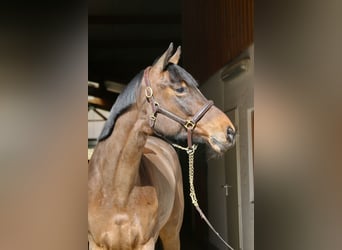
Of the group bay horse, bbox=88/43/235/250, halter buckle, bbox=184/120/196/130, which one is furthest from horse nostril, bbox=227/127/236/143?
halter buckle, bbox=184/120/196/130

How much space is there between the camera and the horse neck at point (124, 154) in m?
1.26

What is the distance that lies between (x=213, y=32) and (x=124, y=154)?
A: 101 centimetres

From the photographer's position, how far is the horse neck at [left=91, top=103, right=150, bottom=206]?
1.26 metres

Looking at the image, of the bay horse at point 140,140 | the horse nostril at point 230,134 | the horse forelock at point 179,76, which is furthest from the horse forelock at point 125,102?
the horse nostril at point 230,134

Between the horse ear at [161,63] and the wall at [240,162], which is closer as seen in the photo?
the horse ear at [161,63]

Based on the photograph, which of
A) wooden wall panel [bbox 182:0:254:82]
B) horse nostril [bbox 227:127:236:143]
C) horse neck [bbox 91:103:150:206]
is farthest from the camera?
wooden wall panel [bbox 182:0:254:82]

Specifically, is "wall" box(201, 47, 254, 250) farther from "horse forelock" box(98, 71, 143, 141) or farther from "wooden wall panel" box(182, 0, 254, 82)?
"horse forelock" box(98, 71, 143, 141)

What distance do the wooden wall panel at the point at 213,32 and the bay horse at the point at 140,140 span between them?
1.53 feet

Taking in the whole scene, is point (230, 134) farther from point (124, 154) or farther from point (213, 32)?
point (213, 32)

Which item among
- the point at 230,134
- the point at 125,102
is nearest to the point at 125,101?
the point at 125,102

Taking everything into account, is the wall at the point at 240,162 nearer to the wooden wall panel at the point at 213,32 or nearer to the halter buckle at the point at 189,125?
the wooden wall panel at the point at 213,32

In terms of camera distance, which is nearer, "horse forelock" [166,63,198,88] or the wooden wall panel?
"horse forelock" [166,63,198,88]
